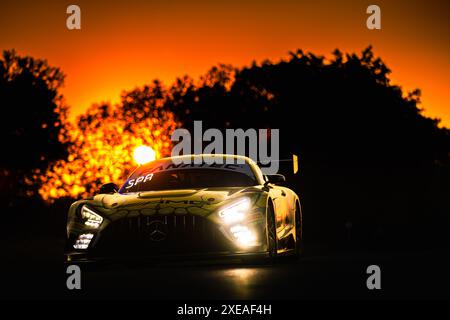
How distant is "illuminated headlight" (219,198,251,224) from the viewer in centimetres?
1367

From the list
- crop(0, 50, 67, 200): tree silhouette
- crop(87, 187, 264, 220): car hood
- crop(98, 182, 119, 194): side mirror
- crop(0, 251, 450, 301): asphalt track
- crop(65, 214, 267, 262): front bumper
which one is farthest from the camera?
crop(0, 50, 67, 200): tree silhouette

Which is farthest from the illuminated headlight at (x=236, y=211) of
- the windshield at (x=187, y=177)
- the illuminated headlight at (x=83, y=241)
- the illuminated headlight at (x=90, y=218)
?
the illuminated headlight at (x=83, y=241)

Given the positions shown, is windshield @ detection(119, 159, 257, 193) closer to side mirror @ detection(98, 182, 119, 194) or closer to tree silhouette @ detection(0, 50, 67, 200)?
side mirror @ detection(98, 182, 119, 194)

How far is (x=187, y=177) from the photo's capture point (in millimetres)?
15414

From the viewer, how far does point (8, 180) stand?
71812mm

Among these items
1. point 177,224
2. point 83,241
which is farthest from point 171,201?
point 83,241

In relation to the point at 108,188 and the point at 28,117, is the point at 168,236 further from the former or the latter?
the point at 28,117

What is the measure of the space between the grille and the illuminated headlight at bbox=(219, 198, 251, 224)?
0.20 metres

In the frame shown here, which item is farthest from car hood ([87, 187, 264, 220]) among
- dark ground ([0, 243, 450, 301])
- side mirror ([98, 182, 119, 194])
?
dark ground ([0, 243, 450, 301])

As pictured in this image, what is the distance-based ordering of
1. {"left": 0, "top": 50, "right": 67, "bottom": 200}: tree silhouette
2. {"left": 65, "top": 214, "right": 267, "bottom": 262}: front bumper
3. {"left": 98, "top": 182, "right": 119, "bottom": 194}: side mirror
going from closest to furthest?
{"left": 65, "top": 214, "right": 267, "bottom": 262}: front bumper < {"left": 98, "top": 182, "right": 119, "bottom": 194}: side mirror < {"left": 0, "top": 50, "right": 67, "bottom": 200}: tree silhouette

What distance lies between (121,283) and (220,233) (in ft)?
5.94

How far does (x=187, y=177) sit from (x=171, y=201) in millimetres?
1670

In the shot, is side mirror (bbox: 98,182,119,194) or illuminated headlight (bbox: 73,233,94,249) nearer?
illuminated headlight (bbox: 73,233,94,249)
